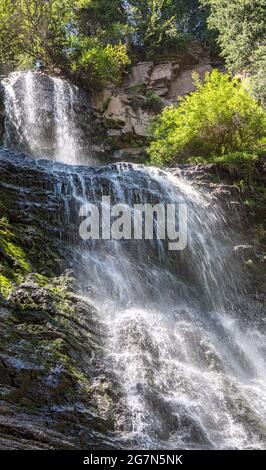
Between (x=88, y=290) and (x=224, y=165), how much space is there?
6994 millimetres

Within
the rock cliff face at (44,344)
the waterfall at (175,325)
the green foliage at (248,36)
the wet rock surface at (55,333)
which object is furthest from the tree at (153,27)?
the rock cliff face at (44,344)

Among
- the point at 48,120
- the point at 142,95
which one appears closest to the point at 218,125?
the point at 48,120

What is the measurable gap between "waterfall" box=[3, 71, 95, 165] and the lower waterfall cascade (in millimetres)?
5454

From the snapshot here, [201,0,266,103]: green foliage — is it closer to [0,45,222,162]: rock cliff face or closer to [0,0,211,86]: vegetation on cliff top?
[0,45,222,162]: rock cliff face

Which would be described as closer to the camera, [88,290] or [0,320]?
[0,320]

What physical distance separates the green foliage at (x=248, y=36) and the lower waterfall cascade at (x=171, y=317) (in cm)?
576

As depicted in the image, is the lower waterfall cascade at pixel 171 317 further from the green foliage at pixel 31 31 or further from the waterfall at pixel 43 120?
the green foliage at pixel 31 31

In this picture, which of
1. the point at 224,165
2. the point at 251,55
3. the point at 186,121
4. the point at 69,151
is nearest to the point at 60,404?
the point at 224,165

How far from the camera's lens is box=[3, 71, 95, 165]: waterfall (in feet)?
57.0

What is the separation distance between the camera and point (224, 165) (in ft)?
44.8

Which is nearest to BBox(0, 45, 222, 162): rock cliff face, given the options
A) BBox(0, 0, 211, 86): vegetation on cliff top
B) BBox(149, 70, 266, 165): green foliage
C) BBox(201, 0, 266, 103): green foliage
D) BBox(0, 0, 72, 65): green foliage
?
BBox(0, 0, 211, 86): vegetation on cliff top

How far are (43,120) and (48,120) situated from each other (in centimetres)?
20
